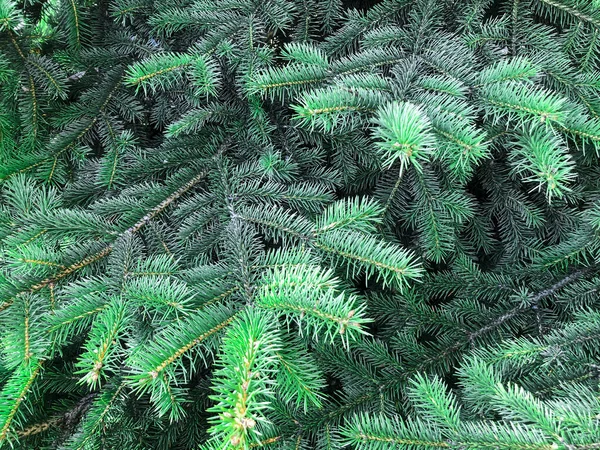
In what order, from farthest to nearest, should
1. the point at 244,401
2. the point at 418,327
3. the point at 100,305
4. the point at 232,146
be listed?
the point at 232,146, the point at 418,327, the point at 100,305, the point at 244,401

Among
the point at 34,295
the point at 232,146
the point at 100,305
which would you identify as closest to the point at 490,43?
the point at 232,146

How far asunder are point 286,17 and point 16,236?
102 centimetres

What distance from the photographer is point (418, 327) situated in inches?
51.2

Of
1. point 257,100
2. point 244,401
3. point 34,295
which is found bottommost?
point 34,295

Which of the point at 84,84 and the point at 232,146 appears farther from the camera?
the point at 84,84

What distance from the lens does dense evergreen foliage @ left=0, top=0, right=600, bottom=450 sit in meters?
0.88

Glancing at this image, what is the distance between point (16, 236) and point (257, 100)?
770 mm

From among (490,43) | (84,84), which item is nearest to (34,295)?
(84,84)

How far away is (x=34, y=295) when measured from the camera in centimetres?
102

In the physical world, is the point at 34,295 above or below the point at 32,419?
above

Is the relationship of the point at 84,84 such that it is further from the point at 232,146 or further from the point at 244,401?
the point at 244,401

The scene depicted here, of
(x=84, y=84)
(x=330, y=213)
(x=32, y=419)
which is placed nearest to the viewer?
(x=330, y=213)

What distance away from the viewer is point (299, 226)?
1122mm

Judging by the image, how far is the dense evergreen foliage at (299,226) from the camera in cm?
88
